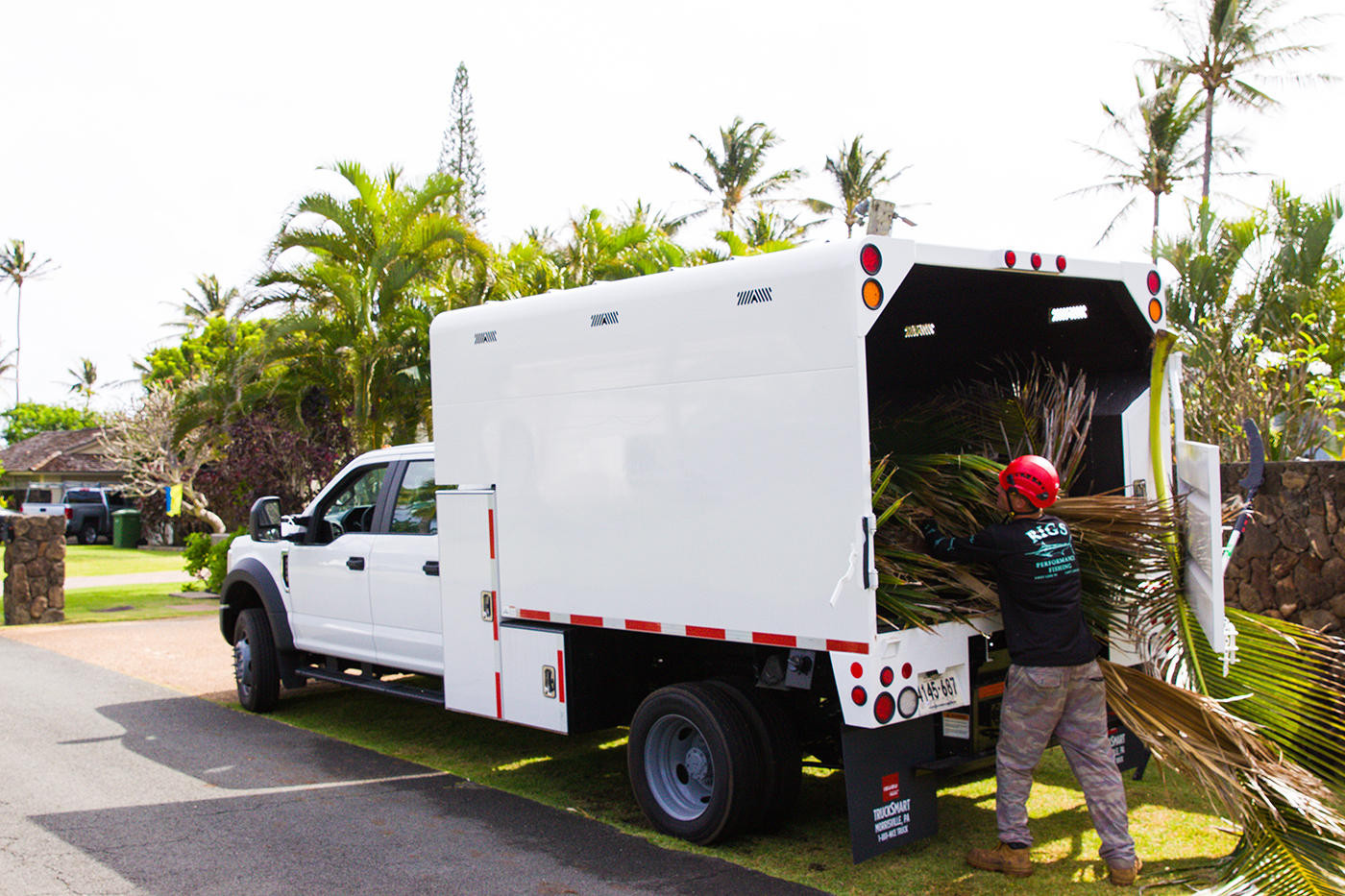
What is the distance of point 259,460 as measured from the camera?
19266 millimetres

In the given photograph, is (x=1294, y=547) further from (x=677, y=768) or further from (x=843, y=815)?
(x=677, y=768)

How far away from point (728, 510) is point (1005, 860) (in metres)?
1.94

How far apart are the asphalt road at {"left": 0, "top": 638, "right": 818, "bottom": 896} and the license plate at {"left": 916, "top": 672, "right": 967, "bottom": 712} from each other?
974 mm

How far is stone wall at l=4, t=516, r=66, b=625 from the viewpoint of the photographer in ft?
50.8

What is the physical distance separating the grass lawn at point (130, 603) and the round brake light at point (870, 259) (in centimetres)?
1384

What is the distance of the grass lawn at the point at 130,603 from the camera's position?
1630cm

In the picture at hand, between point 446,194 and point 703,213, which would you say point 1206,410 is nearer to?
point 446,194

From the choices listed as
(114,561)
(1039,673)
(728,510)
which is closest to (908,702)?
(1039,673)

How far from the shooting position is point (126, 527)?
1371 inches

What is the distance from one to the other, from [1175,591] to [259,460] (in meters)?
16.6

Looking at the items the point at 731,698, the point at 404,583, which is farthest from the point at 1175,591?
the point at 404,583

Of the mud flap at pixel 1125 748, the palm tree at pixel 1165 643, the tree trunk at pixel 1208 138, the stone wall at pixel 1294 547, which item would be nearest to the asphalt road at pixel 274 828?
the palm tree at pixel 1165 643

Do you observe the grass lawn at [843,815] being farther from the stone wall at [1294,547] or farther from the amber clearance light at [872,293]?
the amber clearance light at [872,293]

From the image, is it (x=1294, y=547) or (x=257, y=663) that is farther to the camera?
(x=257, y=663)
